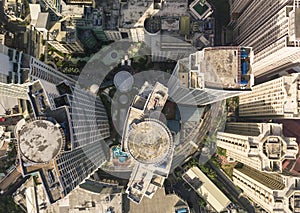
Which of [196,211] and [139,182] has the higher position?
[139,182]

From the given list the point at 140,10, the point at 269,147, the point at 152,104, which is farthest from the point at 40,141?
the point at 140,10

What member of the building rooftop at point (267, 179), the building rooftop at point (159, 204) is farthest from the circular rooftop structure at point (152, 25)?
the building rooftop at point (267, 179)

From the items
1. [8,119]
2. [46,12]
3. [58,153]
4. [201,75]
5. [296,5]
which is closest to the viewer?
[58,153]

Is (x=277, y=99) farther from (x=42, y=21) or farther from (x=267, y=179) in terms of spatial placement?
(x=42, y=21)

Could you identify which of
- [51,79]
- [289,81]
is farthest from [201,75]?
[51,79]

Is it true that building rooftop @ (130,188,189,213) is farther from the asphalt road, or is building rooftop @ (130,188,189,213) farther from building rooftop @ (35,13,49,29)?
building rooftop @ (35,13,49,29)

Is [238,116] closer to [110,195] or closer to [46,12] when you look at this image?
[110,195]

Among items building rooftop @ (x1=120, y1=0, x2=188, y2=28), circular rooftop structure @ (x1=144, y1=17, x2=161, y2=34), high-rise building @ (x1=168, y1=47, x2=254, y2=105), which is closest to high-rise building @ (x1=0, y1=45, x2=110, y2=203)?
high-rise building @ (x1=168, y1=47, x2=254, y2=105)
